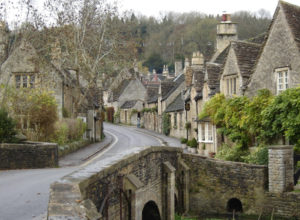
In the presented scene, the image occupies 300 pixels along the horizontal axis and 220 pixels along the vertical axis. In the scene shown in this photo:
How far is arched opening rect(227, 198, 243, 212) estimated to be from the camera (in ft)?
72.0

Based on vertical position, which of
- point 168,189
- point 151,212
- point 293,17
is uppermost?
point 293,17

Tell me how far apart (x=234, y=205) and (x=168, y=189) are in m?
5.65

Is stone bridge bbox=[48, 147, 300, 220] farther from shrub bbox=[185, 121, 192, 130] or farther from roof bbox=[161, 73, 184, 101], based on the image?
roof bbox=[161, 73, 184, 101]

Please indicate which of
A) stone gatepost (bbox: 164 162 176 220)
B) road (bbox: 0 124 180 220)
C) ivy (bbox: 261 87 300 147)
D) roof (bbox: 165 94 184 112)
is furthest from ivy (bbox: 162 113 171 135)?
road (bbox: 0 124 180 220)

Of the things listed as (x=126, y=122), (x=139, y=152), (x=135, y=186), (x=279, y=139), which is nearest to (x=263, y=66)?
(x=279, y=139)

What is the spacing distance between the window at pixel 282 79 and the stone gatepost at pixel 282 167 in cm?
484

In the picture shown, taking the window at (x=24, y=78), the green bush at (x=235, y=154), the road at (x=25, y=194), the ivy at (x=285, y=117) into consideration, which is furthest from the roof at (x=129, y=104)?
the road at (x=25, y=194)

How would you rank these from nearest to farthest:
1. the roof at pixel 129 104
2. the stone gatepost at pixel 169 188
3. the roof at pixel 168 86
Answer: the stone gatepost at pixel 169 188
the roof at pixel 168 86
the roof at pixel 129 104

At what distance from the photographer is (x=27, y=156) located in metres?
22.0

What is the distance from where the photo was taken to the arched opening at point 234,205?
72.0ft

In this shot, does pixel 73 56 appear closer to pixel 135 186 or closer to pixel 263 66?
pixel 263 66

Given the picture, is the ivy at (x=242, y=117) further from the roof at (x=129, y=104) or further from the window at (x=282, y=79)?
the roof at (x=129, y=104)

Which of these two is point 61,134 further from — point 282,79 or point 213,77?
point 282,79

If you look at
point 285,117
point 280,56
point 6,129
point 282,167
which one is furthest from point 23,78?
point 282,167
